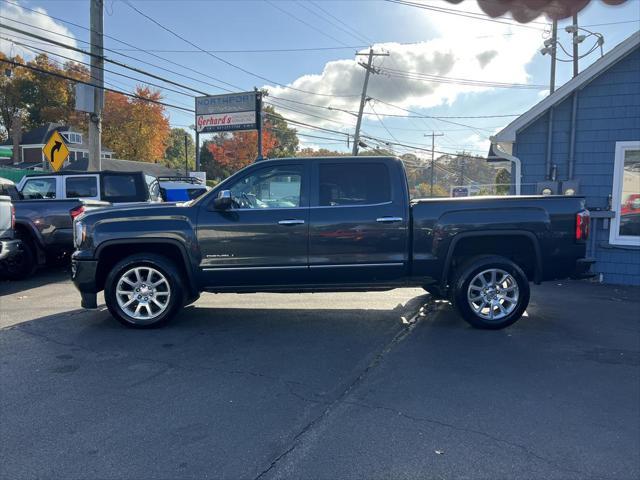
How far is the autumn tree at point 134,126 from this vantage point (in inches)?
1850

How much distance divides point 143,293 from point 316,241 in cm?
209

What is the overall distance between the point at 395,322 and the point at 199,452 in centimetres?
338

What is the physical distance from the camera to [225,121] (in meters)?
23.3

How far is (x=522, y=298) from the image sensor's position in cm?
539

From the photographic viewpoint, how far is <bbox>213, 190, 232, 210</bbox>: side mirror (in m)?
5.16

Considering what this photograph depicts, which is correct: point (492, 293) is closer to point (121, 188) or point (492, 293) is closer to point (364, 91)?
point (121, 188)

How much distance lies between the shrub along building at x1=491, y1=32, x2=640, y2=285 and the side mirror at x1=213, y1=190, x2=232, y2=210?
6.72 m

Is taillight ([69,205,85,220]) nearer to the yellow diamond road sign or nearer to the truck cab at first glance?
the truck cab

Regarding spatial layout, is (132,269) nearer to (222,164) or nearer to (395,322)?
(395,322)

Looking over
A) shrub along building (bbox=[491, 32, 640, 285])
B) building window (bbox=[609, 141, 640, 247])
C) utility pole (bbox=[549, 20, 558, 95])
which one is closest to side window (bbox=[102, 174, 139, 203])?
shrub along building (bbox=[491, 32, 640, 285])

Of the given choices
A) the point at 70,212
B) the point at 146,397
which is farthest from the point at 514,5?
the point at 70,212

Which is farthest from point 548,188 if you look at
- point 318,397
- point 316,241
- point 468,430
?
point 318,397

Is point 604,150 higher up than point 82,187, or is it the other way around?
point 604,150

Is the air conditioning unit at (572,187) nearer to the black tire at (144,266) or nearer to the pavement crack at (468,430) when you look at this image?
the pavement crack at (468,430)
